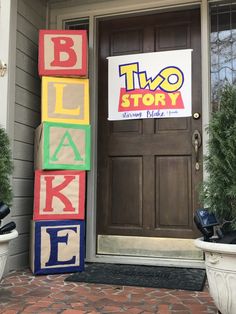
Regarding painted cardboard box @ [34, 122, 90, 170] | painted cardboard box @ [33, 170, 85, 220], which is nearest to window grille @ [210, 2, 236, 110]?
painted cardboard box @ [34, 122, 90, 170]

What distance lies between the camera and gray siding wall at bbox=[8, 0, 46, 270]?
3102 millimetres

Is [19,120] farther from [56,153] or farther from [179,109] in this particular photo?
[179,109]

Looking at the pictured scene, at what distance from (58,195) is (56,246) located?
0.38m

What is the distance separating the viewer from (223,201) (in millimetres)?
2113

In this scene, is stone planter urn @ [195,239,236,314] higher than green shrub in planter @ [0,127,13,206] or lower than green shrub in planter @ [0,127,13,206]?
lower

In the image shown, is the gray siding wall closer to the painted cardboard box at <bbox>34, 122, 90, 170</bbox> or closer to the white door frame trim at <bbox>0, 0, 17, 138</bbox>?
the white door frame trim at <bbox>0, 0, 17, 138</bbox>

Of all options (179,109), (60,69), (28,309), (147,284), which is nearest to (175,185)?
(179,109)

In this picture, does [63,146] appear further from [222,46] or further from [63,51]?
[222,46]

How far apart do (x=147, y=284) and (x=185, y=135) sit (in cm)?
125

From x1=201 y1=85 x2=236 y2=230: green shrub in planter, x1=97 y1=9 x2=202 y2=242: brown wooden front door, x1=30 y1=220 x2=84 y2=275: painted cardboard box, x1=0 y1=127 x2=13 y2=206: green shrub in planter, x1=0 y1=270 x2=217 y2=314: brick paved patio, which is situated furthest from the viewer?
x1=97 y1=9 x2=202 y2=242: brown wooden front door

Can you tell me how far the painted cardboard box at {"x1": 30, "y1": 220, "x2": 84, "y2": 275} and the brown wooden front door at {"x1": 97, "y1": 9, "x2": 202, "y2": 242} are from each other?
Answer: 17.8 inches

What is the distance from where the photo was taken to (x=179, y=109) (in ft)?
10.6

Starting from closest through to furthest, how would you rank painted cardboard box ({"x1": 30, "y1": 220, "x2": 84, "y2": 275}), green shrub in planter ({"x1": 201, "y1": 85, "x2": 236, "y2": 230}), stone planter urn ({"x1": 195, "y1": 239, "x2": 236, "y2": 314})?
stone planter urn ({"x1": 195, "y1": 239, "x2": 236, "y2": 314})
green shrub in planter ({"x1": 201, "y1": 85, "x2": 236, "y2": 230})
painted cardboard box ({"x1": 30, "y1": 220, "x2": 84, "y2": 275})

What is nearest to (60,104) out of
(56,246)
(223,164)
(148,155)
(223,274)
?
(148,155)
